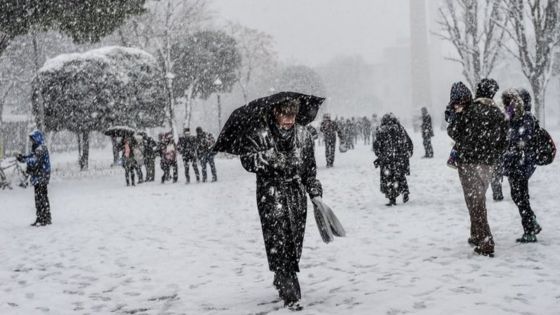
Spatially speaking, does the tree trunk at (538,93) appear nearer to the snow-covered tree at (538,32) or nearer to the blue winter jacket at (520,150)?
the snow-covered tree at (538,32)

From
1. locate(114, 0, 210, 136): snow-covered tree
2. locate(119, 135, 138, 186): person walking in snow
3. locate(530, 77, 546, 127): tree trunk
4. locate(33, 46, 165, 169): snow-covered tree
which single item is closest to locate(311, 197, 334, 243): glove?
locate(119, 135, 138, 186): person walking in snow

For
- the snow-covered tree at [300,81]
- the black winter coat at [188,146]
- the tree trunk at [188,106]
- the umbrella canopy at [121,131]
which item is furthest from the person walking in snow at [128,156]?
the snow-covered tree at [300,81]

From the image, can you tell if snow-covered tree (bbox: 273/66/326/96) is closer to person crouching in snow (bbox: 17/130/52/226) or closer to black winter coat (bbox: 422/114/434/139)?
black winter coat (bbox: 422/114/434/139)

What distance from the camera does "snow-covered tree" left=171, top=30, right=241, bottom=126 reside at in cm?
3609

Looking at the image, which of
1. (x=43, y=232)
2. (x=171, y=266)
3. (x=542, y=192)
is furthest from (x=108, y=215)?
(x=542, y=192)

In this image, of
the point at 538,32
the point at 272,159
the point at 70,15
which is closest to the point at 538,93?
the point at 538,32

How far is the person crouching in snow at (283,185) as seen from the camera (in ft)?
14.7

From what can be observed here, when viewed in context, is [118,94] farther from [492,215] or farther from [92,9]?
[492,215]

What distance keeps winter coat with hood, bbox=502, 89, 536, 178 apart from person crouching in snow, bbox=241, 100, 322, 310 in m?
2.86

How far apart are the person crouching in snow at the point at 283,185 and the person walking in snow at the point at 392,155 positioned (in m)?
5.73

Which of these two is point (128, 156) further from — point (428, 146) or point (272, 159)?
point (272, 159)

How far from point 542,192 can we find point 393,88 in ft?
359

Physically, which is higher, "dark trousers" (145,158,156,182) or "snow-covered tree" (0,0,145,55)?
"snow-covered tree" (0,0,145,55)

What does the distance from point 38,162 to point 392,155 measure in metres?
6.44
